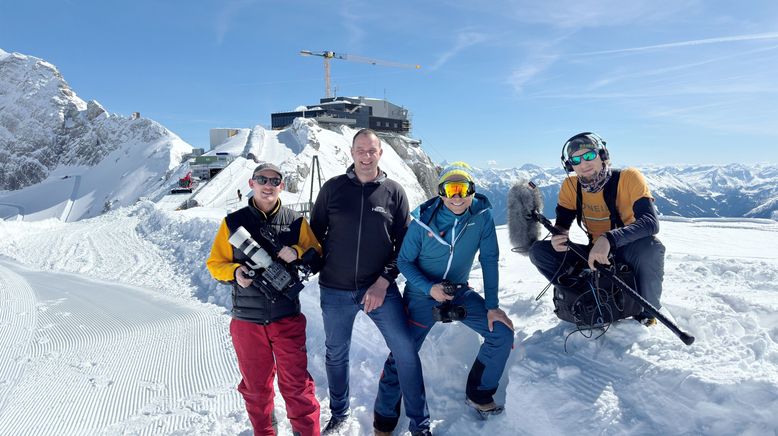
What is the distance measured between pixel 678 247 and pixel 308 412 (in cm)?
797

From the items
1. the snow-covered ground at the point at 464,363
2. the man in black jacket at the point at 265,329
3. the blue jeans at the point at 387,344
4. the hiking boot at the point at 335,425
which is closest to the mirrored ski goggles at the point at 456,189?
the blue jeans at the point at 387,344

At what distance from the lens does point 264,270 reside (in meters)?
4.00

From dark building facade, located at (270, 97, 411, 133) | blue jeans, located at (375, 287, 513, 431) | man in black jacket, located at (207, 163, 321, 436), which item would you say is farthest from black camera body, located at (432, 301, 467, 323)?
dark building facade, located at (270, 97, 411, 133)

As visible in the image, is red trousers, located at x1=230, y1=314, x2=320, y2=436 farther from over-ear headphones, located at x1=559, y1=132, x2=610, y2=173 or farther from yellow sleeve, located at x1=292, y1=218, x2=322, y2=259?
over-ear headphones, located at x1=559, y1=132, x2=610, y2=173

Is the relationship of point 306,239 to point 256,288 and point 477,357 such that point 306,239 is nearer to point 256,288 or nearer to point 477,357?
point 256,288

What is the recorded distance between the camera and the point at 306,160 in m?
50.9

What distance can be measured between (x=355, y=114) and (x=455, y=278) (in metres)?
87.4

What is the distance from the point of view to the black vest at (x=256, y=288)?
4078 millimetres

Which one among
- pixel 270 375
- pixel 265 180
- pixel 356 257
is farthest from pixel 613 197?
pixel 270 375

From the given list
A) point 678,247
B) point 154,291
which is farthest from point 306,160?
point 678,247

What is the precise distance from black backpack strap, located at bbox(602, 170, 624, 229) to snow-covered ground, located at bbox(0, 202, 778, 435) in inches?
39.5

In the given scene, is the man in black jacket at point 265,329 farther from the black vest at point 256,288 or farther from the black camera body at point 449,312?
the black camera body at point 449,312

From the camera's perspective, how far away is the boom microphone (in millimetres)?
4945

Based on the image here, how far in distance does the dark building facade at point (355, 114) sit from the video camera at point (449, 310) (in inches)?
3123
